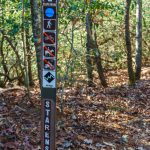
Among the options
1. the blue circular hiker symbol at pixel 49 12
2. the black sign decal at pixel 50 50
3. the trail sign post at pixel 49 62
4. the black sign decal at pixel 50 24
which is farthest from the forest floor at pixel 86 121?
the blue circular hiker symbol at pixel 49 12

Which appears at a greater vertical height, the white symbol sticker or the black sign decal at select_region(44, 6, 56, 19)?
the black sign decal at select_region(44, 6, 56, 19)

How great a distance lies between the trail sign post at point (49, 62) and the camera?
Result: 371cm

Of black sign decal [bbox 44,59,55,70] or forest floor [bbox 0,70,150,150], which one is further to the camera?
forest floor [bbox 0,70,150,150]

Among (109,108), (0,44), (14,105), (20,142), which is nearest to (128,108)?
(109,108)

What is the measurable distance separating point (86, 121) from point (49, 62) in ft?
13.4

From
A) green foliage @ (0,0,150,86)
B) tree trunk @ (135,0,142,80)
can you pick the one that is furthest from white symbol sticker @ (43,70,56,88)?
tree trunk @ (135,0,142,80)

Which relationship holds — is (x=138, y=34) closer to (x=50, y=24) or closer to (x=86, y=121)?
(x=86, y=121)

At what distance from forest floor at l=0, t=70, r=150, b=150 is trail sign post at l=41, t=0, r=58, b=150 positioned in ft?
6.52

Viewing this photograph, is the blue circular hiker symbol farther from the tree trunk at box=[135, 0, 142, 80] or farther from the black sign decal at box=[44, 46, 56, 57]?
the tree trunk at box=[135, 0, 142, 80]

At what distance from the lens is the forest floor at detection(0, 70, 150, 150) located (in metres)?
6.28

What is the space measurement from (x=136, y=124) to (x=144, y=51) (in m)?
11.7

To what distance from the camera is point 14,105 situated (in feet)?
26.2

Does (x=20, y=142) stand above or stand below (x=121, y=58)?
below

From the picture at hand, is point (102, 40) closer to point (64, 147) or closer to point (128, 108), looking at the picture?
point (128, 108)
